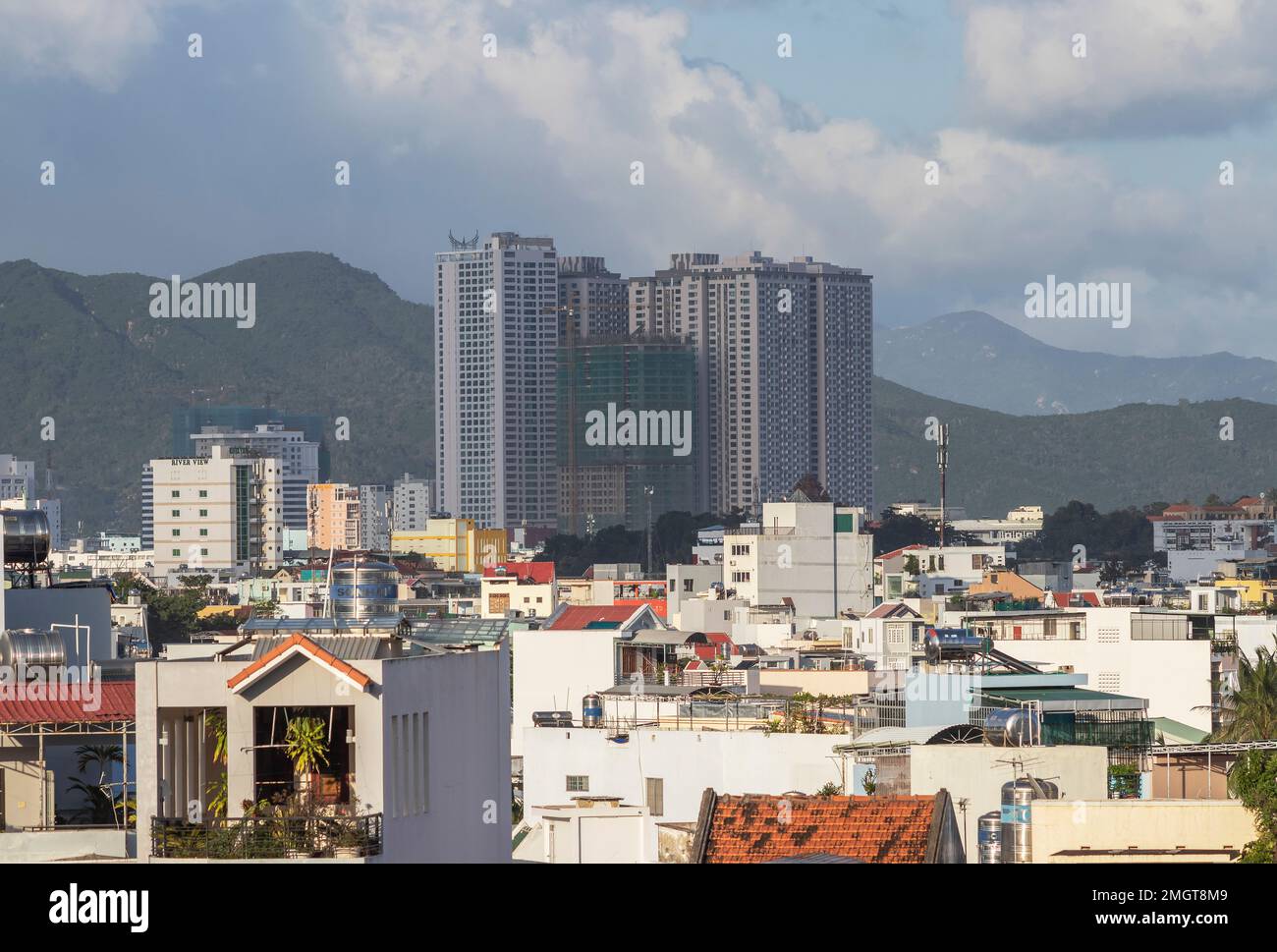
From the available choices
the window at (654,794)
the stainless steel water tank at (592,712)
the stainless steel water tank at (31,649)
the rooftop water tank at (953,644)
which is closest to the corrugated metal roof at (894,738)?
the window at (654,794)

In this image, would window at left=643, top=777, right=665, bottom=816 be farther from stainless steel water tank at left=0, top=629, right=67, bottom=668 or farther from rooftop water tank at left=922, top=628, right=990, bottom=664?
rooftop water tank at left=922, top=628, right=990, bottom=664

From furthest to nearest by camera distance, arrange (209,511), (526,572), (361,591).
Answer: (209,511) < (526,572) < (361,591)

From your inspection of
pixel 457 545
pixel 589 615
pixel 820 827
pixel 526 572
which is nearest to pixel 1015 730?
pixel 820 827

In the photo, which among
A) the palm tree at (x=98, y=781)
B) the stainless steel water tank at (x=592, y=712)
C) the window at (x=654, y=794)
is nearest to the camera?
the palm tree at (x=98, y=781)

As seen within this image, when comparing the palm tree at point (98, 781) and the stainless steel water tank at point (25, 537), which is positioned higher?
the stainless steel water tank at point (25, 537)

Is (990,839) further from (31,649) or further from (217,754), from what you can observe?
(31,649)

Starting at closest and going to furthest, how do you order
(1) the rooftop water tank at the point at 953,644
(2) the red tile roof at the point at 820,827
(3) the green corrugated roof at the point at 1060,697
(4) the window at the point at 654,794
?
(2) the red tile roof at the point at 820,827 < (3) the green corrugated roof at the point at 1060,697 < (4) the window at the point at 654,794 < (1) the rooftop water tank at the point at 953,644

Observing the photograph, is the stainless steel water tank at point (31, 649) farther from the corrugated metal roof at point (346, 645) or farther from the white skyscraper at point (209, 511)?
the white skyscraper at point (209, 511)
